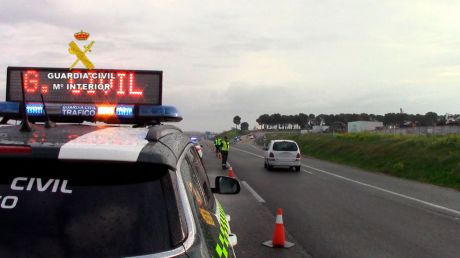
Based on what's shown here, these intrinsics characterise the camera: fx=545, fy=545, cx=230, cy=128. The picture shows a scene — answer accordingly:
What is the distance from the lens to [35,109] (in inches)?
207

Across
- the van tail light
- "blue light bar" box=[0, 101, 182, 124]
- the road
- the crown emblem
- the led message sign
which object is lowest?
the road

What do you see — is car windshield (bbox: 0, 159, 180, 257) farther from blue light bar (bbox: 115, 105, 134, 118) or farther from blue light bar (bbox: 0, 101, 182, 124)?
blue light bar (bbox: 115, 105, 134, 118)

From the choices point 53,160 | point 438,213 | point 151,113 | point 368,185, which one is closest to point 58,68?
point 151,113

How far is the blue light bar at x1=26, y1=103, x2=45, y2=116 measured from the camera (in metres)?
5.17

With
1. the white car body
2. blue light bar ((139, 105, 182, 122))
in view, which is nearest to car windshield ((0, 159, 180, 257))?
blue light bar ((139, 105, 182, 122))

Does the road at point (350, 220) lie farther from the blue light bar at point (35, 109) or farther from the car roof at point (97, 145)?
the car roof at point (97, 145)

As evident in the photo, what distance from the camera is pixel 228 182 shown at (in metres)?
5.06

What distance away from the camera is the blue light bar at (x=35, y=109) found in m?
5.17

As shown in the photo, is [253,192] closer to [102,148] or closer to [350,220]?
[350,220]

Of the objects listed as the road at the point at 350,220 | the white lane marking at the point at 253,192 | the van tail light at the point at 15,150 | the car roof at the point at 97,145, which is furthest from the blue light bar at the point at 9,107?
the white lane marking at the point at 253,192

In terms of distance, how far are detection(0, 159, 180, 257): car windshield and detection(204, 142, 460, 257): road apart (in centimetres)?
564

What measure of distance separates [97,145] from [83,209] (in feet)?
0.96

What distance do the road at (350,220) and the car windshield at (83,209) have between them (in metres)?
5.64

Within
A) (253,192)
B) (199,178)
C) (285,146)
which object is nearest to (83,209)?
(199,178)
